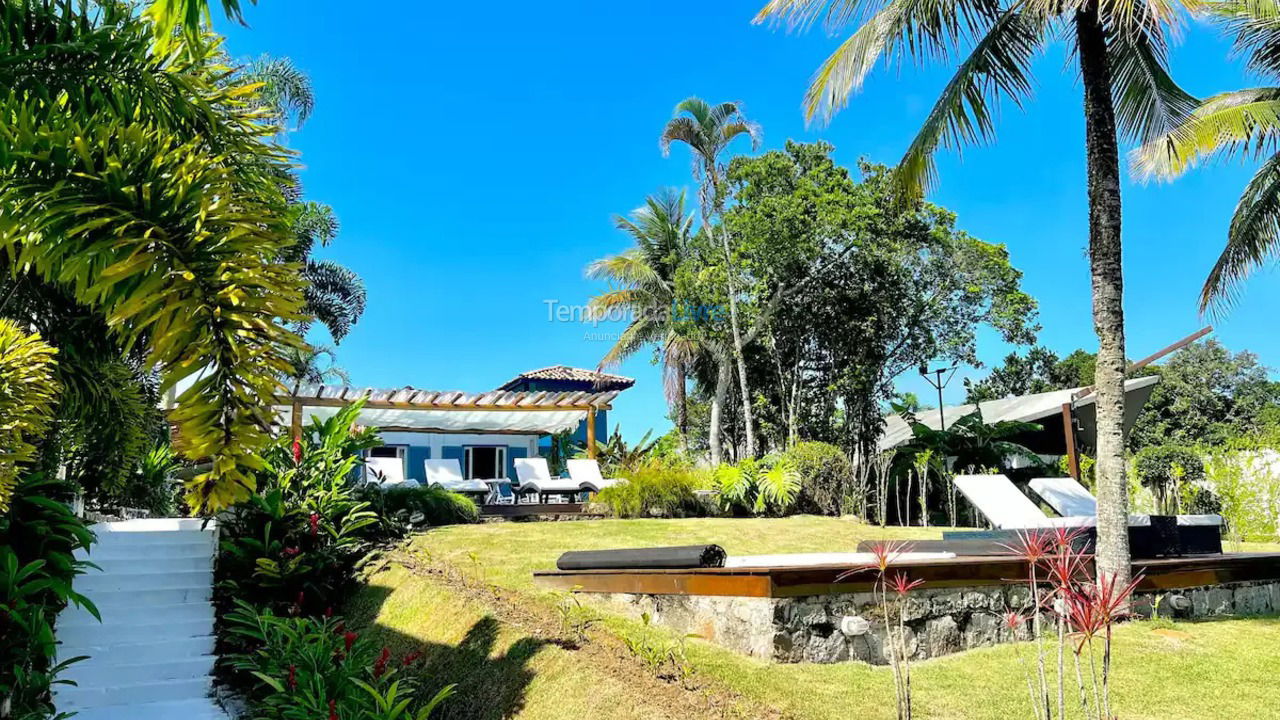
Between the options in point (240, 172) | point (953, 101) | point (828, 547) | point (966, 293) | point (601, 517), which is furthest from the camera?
point (966, 293)

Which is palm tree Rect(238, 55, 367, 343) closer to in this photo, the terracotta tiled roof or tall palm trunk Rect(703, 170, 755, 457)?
the terracotta tiled roof

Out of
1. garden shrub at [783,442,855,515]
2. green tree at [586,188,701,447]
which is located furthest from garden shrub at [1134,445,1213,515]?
green tree at [586,188,701,447]

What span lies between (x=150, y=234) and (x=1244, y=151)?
1563 centimetres

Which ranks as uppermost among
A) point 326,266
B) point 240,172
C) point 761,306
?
point 326,266

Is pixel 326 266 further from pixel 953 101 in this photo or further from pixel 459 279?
pixel 953 101

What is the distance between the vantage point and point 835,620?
5543mm

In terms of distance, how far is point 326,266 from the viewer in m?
25.2

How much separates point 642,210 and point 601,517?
15343 mm

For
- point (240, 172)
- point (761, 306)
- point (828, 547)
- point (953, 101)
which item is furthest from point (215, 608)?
point (761, 306)

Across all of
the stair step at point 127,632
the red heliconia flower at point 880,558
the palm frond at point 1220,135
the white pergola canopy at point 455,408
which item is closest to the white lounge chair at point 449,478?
the white pergola canopy at point 455,408

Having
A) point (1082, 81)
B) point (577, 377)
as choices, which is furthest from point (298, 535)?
point (577, 377)

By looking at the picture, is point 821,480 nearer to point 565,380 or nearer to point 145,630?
point 145,630

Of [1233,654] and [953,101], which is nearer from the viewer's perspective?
[1233,654]

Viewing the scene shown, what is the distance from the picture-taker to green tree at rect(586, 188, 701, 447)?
→ 1011 inches
